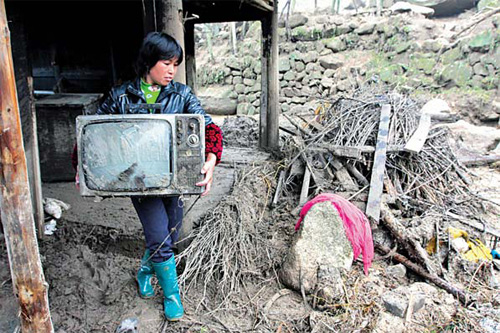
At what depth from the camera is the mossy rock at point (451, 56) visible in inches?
476

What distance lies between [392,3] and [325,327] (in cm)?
1575

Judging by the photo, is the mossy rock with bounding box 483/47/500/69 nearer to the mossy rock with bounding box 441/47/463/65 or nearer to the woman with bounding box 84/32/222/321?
the mossy rock with bounding box 441/47/463/65

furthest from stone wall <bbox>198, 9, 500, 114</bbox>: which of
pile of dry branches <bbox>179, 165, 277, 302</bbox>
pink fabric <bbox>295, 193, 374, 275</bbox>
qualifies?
pile of dry branches <bbox>179, 165, 277, 302</bbox>

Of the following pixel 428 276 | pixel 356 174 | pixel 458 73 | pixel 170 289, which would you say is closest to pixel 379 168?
pixel 356 174

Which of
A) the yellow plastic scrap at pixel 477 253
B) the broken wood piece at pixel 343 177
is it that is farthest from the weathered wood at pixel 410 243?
the broken wood piece at pixel 343 177

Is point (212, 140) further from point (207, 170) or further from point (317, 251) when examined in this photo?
point (317, 251)

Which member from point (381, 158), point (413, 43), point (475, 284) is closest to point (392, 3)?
point (413, 43)

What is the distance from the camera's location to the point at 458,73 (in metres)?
11.8

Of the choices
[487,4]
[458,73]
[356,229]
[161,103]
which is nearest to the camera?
[161,103]

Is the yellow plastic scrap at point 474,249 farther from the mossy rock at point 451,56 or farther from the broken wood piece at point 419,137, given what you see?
the mossy rock at point 451,56

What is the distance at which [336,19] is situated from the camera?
14320 mm

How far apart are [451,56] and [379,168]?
9.34 metres

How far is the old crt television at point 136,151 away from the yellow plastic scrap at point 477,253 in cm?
331

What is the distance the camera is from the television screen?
7.09 ft
